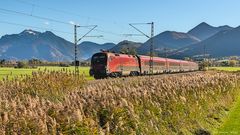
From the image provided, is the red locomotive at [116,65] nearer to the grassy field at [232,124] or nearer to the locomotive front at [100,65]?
the locomotive front at [100,65]

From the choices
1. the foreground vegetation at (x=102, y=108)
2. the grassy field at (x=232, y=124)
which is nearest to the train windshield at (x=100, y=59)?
the foreground vegetation at (x=102, y=108)

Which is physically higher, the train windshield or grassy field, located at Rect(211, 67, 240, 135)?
the train windshield

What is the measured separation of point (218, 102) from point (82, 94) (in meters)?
11.2

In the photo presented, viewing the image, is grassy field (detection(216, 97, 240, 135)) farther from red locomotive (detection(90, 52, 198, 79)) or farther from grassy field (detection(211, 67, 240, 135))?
red locomotive (detection(90, 52, 198, 79))

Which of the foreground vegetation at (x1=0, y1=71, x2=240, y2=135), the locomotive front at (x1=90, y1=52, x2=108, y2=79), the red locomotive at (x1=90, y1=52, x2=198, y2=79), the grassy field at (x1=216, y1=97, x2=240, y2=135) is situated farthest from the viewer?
the red locomotive at (x1=90, y1=52, x2=198, y2=79)

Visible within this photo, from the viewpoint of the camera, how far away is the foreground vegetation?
9336 mm

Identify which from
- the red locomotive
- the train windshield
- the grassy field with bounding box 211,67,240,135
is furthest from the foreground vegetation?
the train windshield

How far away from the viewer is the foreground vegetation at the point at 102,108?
934 centimetres

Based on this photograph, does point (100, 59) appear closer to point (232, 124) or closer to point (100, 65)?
point (100, 65)

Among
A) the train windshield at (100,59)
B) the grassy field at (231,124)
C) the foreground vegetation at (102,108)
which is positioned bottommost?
the grassy field at (231,124)

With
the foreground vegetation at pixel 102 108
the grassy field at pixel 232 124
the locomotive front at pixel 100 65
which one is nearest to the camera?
the foreground vegetation at pixel 102 108

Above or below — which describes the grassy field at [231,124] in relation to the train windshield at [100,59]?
below

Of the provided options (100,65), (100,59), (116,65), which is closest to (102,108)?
(100,65)

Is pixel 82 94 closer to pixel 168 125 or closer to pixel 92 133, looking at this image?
pixel 168 125
